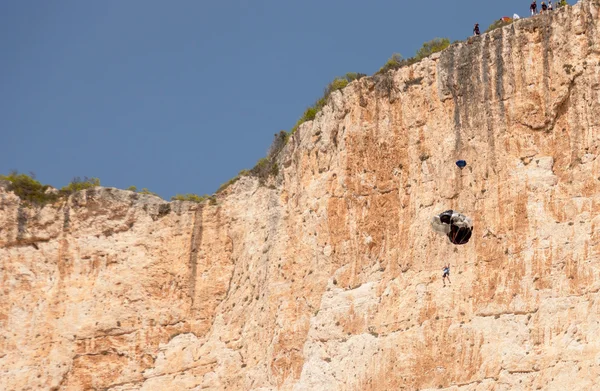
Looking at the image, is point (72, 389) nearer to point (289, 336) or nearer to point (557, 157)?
point (289, 336)

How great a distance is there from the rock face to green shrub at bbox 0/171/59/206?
35cm

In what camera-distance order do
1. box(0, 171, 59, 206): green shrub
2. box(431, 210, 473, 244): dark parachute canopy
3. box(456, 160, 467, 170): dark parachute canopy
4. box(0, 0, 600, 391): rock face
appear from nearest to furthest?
box(0, 0, 600, 391): rock face, box(431, 210, 473, 244): dark parachute canopy, box(456, 160, 467, 170): dark parachute canopy, box(0, 171, 59, 206): green shrub

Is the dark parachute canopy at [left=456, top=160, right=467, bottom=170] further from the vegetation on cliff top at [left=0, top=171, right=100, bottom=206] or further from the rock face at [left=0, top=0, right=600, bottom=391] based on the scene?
the vegetation on cliff top at [left=0, top=171, right=100, bottom=206]

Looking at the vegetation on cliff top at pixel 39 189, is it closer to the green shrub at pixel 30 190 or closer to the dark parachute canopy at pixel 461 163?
the green shrub at pixel 30 190

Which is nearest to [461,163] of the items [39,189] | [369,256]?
[369,256]

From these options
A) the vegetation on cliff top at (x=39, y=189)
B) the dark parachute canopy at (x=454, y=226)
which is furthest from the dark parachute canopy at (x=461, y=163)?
the vegetation on cliff top at (x=39, y=189)

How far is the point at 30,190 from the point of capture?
50562 millimetres

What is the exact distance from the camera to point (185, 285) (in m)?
47.5

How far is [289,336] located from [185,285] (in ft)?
19.6

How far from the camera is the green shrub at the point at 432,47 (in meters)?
43.1

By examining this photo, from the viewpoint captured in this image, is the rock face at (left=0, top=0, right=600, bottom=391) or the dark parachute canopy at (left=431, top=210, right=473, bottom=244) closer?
the rock face at (left=0, top=0, right=600, bottom=391)

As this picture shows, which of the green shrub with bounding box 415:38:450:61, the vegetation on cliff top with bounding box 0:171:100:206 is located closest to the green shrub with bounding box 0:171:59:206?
the vegetation on cliff top with bounding box 0:171:100:206

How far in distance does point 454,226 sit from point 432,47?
6522mm

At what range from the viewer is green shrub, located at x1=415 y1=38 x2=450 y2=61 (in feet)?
141
